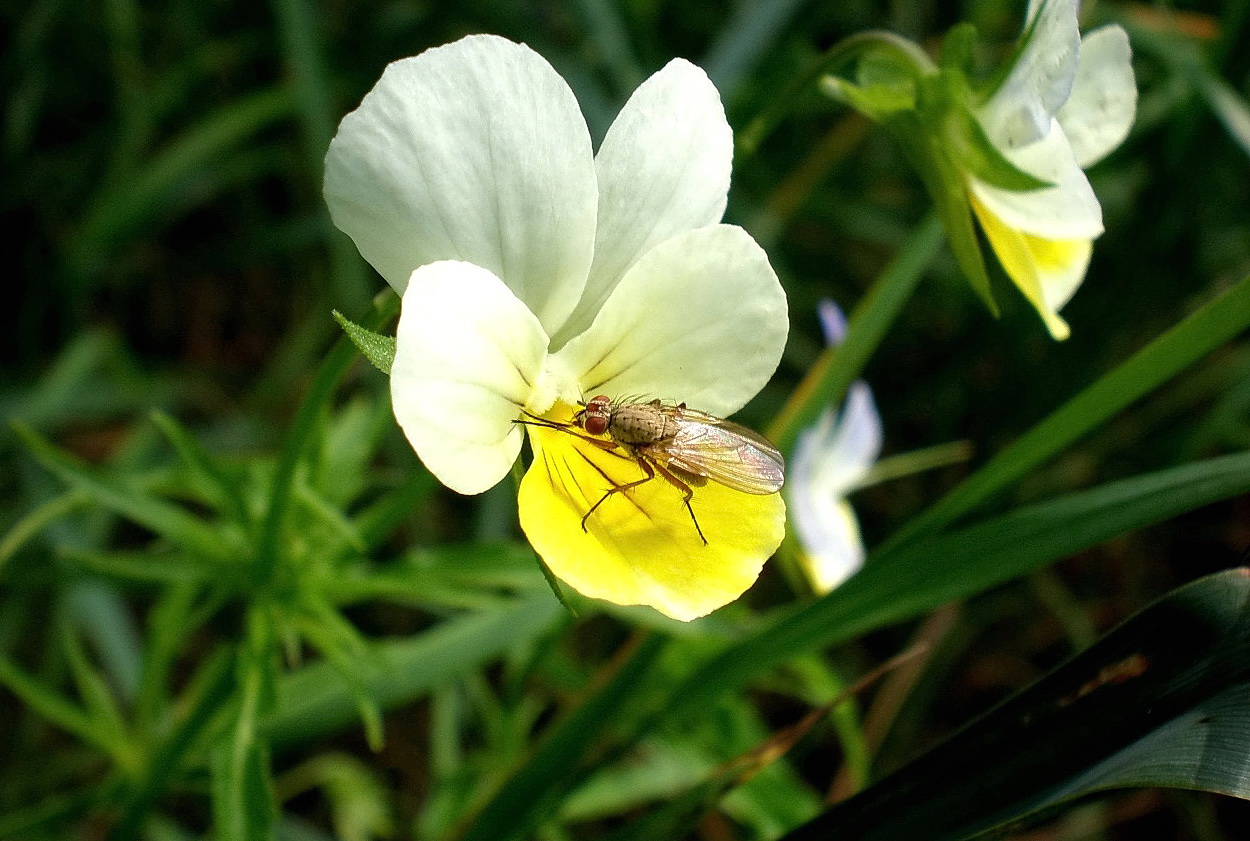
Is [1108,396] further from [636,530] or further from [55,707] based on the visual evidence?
[55,707]

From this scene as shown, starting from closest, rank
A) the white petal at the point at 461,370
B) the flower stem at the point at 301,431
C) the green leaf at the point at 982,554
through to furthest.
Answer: the white petal at the point at 461,370 → the flower stem at the point at 301,431 → the green leaf at the point at 982,554

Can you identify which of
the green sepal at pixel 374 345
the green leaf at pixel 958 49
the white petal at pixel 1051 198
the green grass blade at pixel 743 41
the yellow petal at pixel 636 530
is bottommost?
the green grass blade at pixel 743 41

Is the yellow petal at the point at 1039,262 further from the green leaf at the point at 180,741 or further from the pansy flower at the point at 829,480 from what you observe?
the green leaf at the point at 180,741

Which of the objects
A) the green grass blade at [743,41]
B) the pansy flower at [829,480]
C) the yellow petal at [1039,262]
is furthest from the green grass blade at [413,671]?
the green grass blade at [743,41]

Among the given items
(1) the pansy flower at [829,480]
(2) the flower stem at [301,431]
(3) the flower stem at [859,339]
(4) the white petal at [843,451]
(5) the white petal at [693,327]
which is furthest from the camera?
(4) the white petal at [843,451]

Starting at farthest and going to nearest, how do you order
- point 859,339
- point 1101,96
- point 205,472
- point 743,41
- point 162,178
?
point 162,178, point 743,41, point 859,339, point 205,472, point 1101,96

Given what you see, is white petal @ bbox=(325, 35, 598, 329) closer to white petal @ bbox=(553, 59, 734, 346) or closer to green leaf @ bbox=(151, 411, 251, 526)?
white petal @ bbox=(553, 59, 734, 346)

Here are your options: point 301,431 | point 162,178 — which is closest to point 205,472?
point 301,431
